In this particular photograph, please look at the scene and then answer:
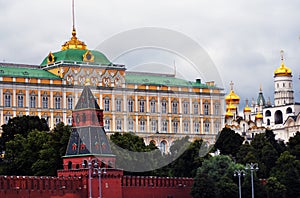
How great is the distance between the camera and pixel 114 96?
148250mm

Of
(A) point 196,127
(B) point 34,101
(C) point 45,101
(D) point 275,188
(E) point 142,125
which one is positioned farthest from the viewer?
(A) point 196,127

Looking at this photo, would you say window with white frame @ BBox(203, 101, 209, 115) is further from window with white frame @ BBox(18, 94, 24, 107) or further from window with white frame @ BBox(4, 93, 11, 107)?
window with white frame @ BBox(4, 93, 11, 107)

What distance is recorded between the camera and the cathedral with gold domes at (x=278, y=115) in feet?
591

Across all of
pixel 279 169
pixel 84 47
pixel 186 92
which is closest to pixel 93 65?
pixel 84 47

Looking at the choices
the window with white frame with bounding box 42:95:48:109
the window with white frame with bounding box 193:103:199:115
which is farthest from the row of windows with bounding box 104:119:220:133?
the window with white frame with bounding box 42:95:48:109

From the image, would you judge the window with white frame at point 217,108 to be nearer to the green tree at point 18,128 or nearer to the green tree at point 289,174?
the green tree at point 18,128

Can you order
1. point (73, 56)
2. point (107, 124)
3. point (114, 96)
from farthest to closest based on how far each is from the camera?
1. point (114, 96)
2. point (107, 124)
3. point (73, 56)

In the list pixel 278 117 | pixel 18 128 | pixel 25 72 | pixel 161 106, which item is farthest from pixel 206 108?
pixel 18 128

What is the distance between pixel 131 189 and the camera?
97.4 meters

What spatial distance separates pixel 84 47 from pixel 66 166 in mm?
54820

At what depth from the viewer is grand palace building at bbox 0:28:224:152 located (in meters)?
140

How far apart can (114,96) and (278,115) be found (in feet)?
187

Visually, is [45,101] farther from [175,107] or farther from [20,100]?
[175,107]

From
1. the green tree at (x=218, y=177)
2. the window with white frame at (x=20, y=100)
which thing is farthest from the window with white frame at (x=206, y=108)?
the green tree at (x=218, y=177)
